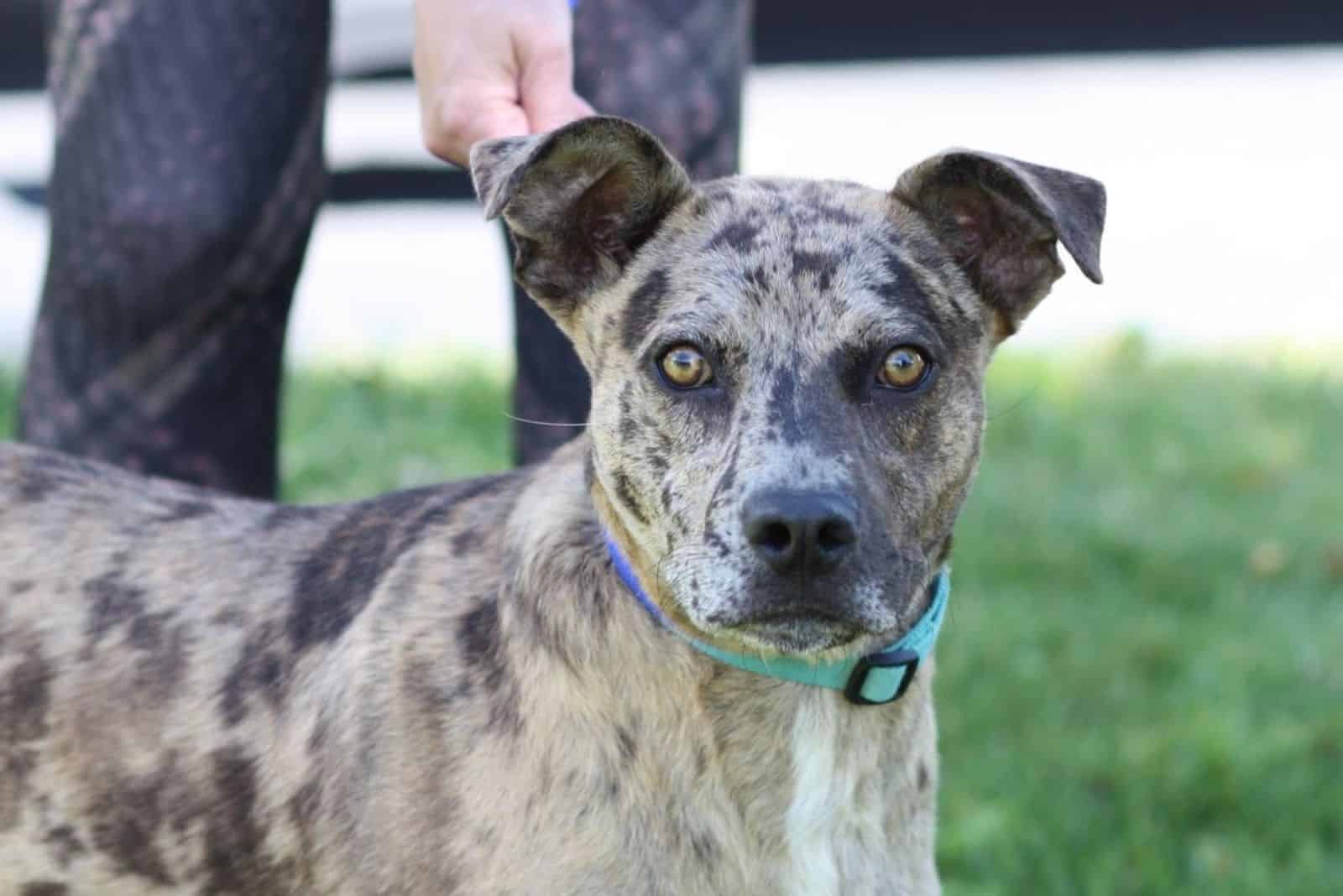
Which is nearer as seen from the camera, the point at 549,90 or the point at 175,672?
the point at 175,672

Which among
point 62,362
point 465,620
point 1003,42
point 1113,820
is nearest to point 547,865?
point 465,620

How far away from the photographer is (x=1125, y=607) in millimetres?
5715

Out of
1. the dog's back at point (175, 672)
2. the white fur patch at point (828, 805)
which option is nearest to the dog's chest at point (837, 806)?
the white fur patch at point (828, 805)

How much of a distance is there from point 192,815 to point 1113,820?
2229 millimetres

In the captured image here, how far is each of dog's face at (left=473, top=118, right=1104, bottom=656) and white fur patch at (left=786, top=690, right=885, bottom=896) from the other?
6.0 inches

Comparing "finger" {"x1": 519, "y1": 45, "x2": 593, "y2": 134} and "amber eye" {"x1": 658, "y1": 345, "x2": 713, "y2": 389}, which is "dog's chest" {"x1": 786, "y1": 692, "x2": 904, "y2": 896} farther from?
"finger" {"x1": 519, "y1": 45, "x2": 593, "y2": 134}

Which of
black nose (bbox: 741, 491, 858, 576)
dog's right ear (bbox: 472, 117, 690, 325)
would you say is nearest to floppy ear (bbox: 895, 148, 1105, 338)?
dog's right ear (bbox: 472, 117, 690, 325)

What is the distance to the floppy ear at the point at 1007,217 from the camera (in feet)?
9.95

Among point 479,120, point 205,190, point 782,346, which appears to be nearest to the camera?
point 782,346

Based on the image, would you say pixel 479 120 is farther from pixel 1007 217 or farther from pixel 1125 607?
pixel 1125 607

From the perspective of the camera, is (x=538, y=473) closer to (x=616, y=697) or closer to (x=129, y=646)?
(x=616, y=697)

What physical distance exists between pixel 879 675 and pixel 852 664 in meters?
Answer: 0.05

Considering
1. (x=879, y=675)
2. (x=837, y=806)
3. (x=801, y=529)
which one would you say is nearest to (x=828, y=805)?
(x=837, y=806)

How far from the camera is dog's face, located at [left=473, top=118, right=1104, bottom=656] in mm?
2824
